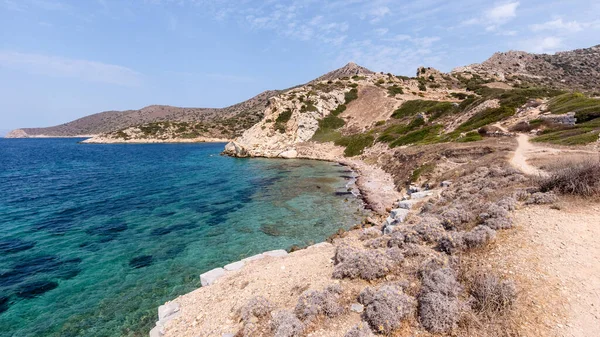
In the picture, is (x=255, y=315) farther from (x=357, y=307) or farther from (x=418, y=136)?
(x=418, y=136)

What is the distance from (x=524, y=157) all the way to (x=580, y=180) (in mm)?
13377

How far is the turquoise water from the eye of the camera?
1336 cm

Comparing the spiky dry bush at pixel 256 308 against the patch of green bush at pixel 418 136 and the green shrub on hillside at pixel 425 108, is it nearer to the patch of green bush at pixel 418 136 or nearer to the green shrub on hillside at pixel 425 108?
the patch of green bush at pixel 418 136

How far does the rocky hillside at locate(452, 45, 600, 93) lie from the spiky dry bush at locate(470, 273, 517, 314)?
123 meters

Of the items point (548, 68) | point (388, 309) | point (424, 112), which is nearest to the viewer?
point (388, 309)

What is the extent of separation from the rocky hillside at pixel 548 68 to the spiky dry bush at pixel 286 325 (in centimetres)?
12656

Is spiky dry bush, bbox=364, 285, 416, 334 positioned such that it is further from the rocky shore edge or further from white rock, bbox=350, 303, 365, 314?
the rocky shore edge

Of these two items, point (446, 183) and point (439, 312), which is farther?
point (446, 183)

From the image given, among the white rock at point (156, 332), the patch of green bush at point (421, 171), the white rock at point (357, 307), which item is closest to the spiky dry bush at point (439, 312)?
the white rock at point (357, 307)

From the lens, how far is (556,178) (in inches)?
501

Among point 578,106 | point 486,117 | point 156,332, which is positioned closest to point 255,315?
point 156,332

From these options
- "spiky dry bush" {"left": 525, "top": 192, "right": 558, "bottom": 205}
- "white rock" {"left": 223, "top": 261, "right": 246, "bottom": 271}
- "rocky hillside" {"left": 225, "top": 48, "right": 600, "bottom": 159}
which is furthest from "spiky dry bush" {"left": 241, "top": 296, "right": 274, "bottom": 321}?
"rocky hillside" {"left": 225, "top": 48, "right": 600, "bottom": 159}

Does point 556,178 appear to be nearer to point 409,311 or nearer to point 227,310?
point 409,311

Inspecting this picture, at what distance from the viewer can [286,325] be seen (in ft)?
25.7
